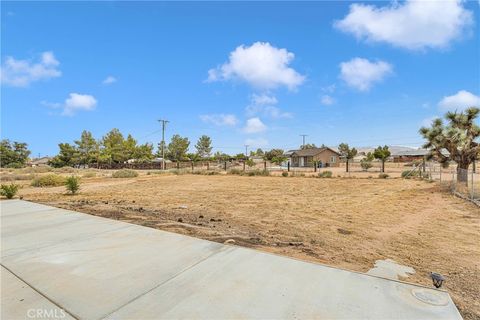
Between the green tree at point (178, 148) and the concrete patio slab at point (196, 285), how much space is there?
58.3 metres

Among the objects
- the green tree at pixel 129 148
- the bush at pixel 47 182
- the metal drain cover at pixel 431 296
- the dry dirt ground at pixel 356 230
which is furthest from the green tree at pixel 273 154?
the metal drain cover at pixel 431 296

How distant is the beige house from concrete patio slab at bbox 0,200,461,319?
42.4 meters

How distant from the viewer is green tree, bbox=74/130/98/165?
2125 inches

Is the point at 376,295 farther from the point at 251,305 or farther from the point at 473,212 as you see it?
the point at 473,212

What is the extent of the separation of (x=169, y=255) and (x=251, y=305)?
1.67m

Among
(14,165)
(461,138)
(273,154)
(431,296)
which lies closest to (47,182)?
(431,296)

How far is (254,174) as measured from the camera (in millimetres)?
26531

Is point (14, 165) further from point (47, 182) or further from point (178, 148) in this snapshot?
point (47, 182)

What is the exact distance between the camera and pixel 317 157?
4578cm

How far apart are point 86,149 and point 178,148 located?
18.5m

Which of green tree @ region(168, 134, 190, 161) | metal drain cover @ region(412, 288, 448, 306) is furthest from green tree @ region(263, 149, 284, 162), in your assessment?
metal drain cover @ region(412, 288, 448, 306)

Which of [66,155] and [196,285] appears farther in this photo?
[66,155]

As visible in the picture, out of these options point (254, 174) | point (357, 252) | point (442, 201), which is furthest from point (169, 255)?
point (254, 174)

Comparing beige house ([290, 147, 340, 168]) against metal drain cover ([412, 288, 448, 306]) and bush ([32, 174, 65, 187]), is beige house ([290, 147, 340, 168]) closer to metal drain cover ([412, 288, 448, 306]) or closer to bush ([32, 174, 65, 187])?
bush ([32, 174, 65, 187])
